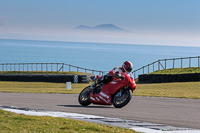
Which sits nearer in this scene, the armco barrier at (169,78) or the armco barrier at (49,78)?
the armco barrier at (169,78)

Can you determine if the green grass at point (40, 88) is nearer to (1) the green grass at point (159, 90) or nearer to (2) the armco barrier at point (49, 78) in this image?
(1) the green grass at point (159, 90)

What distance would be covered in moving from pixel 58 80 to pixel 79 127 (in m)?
36.6

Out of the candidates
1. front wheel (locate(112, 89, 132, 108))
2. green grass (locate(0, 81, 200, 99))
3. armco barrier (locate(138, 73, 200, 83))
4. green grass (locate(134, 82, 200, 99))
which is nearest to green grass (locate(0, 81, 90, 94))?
green grass (locate(0, 81, 200, 99))

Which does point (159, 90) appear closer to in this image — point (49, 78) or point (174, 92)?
point (174, 92)

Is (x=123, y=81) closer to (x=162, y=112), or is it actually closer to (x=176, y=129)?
(x=162, y=112)

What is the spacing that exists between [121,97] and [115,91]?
0.27 meters

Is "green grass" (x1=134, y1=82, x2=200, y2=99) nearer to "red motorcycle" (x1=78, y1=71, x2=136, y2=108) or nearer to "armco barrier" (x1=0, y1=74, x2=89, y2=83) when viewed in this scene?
"red motorcycle" (x1=78, y1=71, x2=136, y2=108)

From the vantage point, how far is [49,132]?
24.9ft

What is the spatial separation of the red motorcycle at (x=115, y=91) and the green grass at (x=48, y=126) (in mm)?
3563

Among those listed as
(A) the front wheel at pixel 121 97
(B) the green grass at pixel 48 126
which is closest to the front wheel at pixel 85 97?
(A) the front wheel at pixel 121 97

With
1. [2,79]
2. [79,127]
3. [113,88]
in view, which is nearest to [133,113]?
[113,88]

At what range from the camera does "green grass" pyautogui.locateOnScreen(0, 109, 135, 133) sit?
7.81 m

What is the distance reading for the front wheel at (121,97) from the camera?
12.2 metres

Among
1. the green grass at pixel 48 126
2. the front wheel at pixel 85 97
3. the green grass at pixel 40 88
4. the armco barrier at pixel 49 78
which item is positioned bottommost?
the green grass at pixel 48 126
